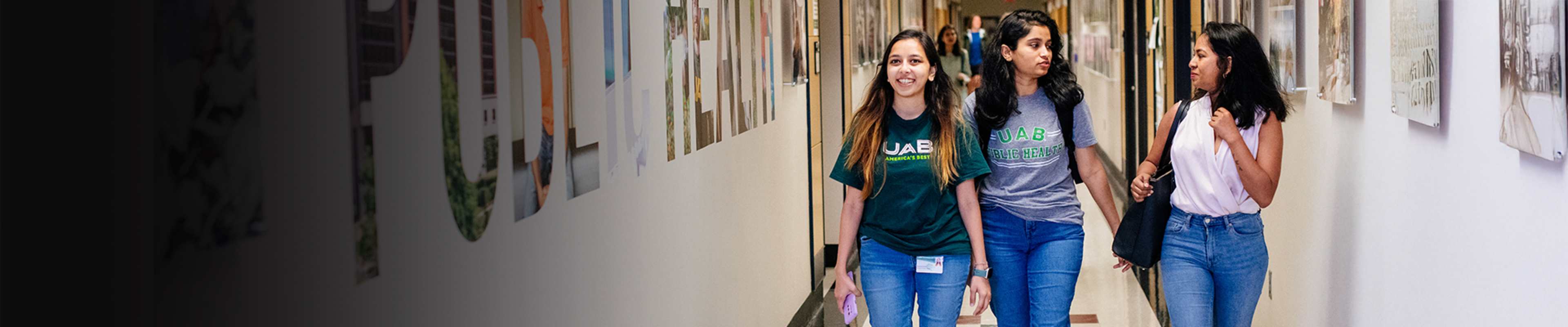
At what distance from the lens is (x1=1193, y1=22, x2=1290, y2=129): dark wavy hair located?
10.5ft

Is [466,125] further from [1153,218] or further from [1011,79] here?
[1153,218]

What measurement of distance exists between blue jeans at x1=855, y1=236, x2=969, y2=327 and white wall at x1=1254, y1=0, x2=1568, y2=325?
3.29 ft

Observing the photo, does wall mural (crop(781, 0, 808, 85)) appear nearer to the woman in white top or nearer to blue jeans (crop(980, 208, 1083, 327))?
blue jeans (crop(980, 208, 1083, 327))

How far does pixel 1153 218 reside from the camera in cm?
339

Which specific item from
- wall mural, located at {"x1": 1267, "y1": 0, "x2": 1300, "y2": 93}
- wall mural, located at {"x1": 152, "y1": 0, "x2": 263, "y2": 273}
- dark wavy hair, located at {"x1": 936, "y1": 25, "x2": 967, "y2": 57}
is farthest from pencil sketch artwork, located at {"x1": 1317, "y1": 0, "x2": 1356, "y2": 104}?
dark wavy hair, located at {"x1": 936, "y1": 25, "x2": 967, "y2": 57}

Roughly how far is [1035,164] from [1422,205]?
90 cm

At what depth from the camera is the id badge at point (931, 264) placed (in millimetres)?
3311

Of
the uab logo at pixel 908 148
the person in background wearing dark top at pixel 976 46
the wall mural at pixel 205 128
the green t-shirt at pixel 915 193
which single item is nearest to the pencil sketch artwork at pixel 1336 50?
the green t-shirt at pixel 915 193

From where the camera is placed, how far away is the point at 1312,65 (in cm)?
403

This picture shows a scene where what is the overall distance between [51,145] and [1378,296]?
9.74ft

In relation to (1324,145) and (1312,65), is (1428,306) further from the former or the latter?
(1312,65)

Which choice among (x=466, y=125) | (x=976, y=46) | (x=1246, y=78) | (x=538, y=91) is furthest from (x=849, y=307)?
(x=976, y=46)

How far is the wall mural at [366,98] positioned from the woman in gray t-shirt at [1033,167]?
78.0 inches

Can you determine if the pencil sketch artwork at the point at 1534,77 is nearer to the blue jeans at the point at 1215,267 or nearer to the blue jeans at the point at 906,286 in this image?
the blue jeans at the point at 1215,267
